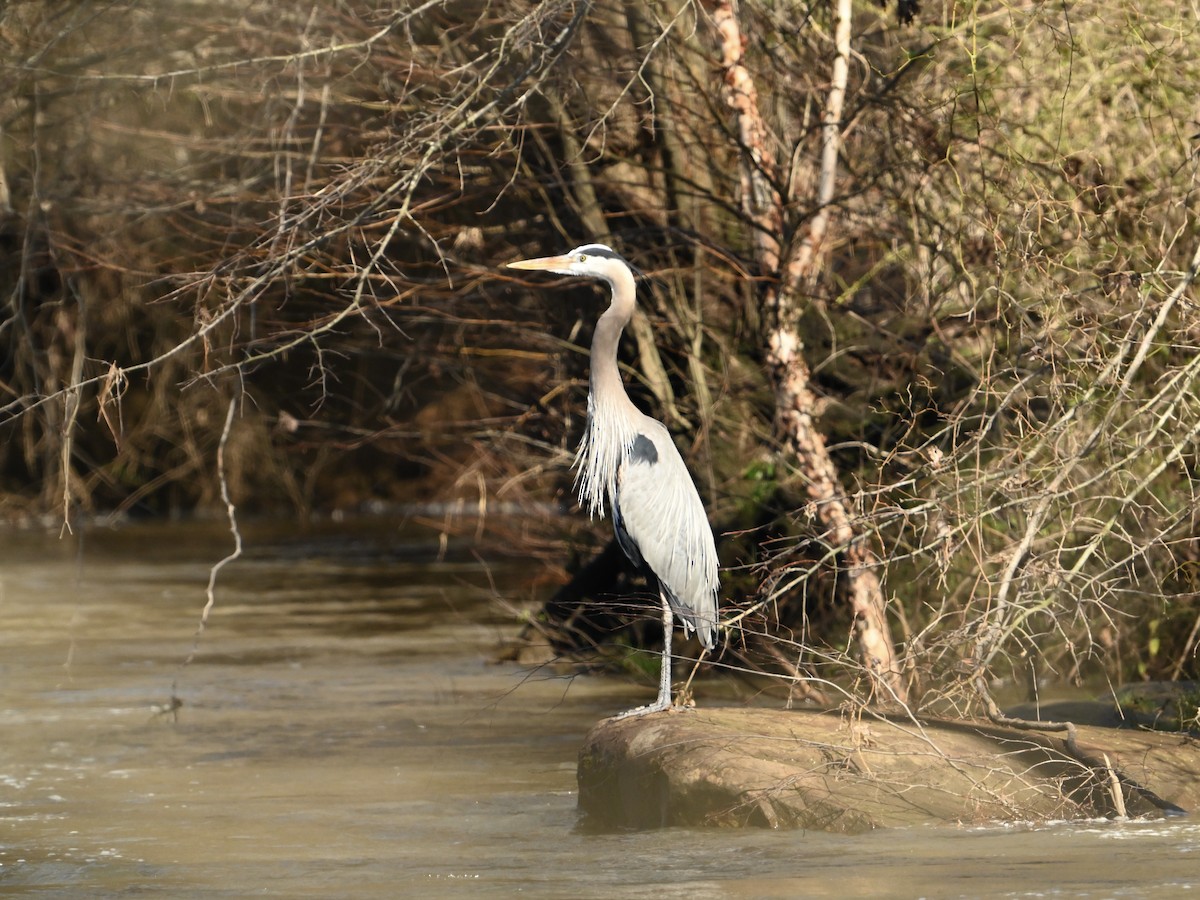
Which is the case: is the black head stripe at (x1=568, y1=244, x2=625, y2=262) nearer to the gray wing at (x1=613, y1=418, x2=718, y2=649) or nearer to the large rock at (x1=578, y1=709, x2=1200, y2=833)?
the gray wing at (x1=613, y1=418, x2=718, y2=649)

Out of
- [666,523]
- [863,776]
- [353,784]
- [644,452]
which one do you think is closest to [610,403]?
[644,452]

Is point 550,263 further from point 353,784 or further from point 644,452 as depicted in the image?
point 353,784

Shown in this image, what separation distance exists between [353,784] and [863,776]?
89.9 inches

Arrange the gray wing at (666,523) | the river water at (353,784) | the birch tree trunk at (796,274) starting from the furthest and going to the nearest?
1. the birch tree trunk at (796,274)
2. the gray wing at (666,523)
3. the river water at (353,784)

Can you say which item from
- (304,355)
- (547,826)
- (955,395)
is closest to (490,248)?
(955,395)

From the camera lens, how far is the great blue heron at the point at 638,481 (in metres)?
7.84

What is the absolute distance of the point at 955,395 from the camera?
1001cm

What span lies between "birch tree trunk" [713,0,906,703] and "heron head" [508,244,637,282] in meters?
1.33

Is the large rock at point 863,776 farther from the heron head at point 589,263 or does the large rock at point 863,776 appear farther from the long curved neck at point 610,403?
the heron head at point 589,263

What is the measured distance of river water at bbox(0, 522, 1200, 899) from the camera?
19.5 ft

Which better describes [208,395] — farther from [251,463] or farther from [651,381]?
[651,381]

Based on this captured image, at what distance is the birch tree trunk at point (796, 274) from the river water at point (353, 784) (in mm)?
1391

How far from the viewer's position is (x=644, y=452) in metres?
7.88

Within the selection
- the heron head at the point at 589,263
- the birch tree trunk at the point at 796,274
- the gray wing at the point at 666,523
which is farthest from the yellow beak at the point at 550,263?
the birch tree trunk at the point at 796,274
